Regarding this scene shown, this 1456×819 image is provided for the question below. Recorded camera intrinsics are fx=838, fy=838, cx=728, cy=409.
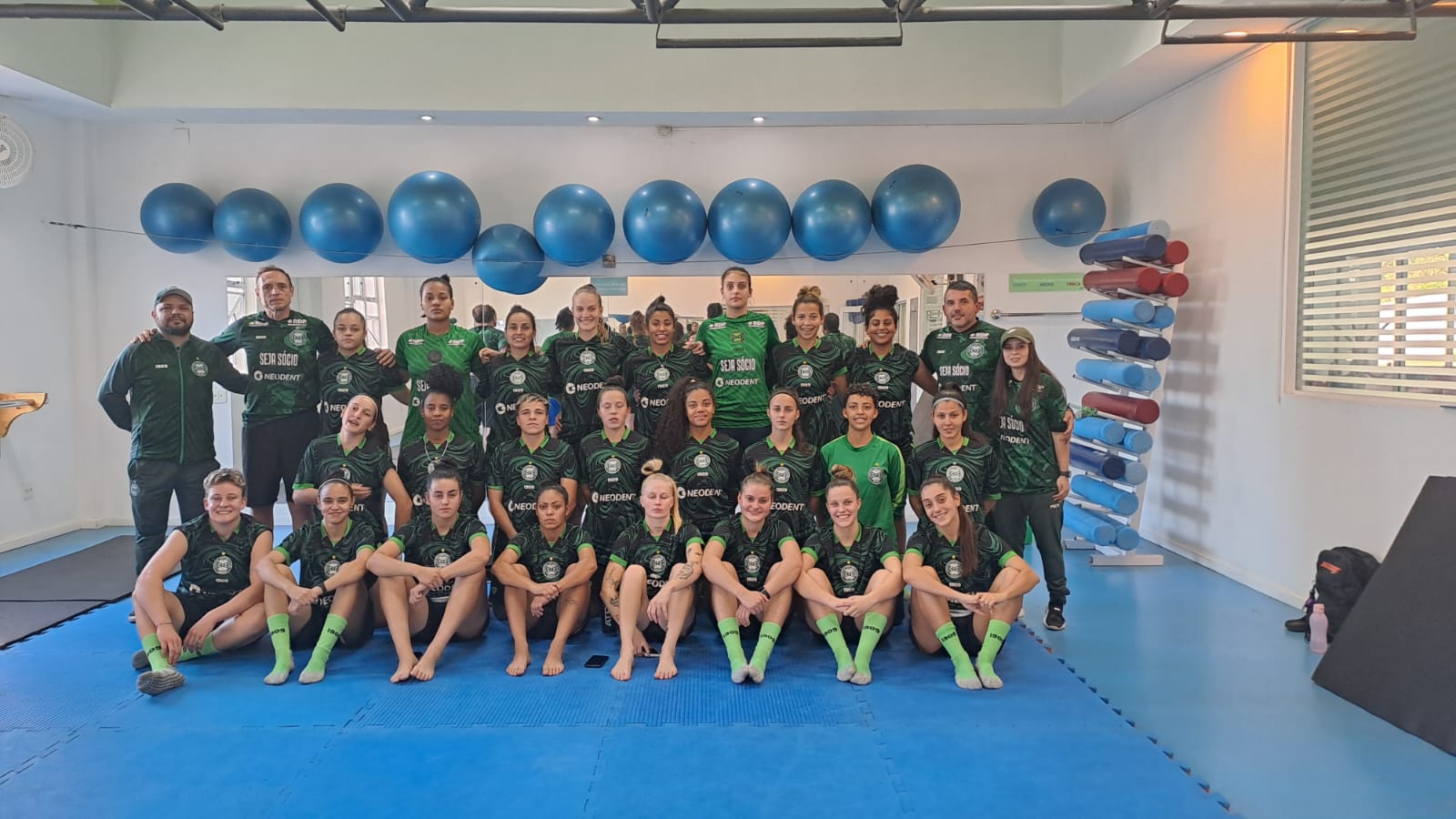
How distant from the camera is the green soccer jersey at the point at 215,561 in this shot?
12.7 feet

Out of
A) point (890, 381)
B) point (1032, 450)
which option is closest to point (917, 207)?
point (890, 381)

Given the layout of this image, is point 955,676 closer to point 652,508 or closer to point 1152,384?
point 652,508

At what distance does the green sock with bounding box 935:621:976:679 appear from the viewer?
12.0 ft

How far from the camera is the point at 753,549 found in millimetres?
3998

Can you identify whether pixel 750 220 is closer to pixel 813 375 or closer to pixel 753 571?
pixel 813 375

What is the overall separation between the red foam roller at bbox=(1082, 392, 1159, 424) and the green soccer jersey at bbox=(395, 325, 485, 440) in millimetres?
4111

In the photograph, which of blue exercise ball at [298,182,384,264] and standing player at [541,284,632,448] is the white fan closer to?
blue exercise ball at [298,182,384,264]

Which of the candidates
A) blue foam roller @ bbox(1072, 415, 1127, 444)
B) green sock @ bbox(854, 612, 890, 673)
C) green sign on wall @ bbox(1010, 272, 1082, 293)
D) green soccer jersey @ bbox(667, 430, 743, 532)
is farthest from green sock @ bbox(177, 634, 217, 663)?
green sign on wall @ bbox(1010, 272, 1082, 293)

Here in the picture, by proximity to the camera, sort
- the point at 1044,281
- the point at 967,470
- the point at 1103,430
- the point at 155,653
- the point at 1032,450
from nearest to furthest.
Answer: the point at 155,653 → the point at 967,470 → the point at 1032,450 → the point at 1103,430 → the point at 1044,281

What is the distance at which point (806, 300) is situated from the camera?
14.9ft

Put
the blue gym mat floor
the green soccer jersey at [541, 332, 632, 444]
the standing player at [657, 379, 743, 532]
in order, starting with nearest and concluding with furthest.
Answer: the blue gym mat floor → the standing player at [657, 379, 743, 532] → the green soccer jersey at [541, 332, 632, 444]

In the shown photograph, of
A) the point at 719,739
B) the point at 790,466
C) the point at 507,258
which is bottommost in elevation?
the point at 719,739

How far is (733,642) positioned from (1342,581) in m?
2.93

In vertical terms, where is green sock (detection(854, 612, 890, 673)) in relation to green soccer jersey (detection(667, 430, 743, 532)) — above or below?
below
